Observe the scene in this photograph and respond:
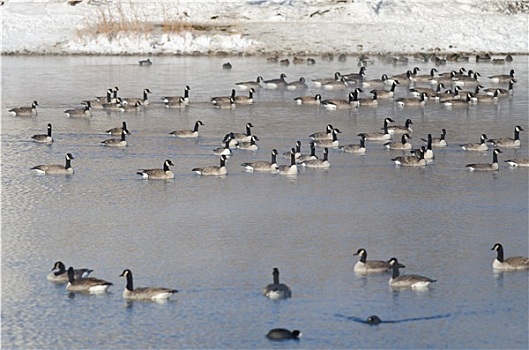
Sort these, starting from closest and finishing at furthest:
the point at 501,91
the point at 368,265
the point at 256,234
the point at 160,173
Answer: the point at 368,265
the point at 256,234
the point at 160,173
the point at 501,91

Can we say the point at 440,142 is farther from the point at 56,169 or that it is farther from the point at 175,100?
the point at 56,169

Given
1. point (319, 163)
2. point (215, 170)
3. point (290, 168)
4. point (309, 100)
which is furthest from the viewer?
point (309, 100)

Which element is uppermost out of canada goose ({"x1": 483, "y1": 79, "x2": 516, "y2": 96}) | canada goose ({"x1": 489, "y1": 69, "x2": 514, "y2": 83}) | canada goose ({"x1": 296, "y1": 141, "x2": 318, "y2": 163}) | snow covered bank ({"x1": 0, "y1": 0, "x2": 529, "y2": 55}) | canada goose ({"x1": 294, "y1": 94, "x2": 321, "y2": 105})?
snow covered bank ({"x1": 0, "y1": 0, "x2": 529, "y2": 55})

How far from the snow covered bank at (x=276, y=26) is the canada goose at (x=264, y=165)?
18864 millimetres

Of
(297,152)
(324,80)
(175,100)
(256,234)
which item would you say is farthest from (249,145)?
(324,80)

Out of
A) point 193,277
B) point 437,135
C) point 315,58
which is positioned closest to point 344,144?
point 437,135

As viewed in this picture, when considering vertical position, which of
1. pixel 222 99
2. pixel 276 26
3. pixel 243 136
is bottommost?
pixel 243 136

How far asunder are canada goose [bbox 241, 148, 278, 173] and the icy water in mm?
320

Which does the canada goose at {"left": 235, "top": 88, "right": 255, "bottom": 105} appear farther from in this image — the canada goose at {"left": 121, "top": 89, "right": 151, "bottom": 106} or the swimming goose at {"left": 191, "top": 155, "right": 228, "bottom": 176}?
the swimming goose at {"left": 191, "top": 155, "right": 228, "bottom": 176}

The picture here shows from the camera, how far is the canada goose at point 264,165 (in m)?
21.6

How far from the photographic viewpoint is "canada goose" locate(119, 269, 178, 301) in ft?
Answer: 44.9

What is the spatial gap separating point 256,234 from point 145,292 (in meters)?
3.33

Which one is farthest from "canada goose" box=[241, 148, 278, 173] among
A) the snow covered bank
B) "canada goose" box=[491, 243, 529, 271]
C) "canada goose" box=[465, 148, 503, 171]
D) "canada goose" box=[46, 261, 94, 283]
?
the snow covered bank

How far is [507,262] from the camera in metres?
15.0
